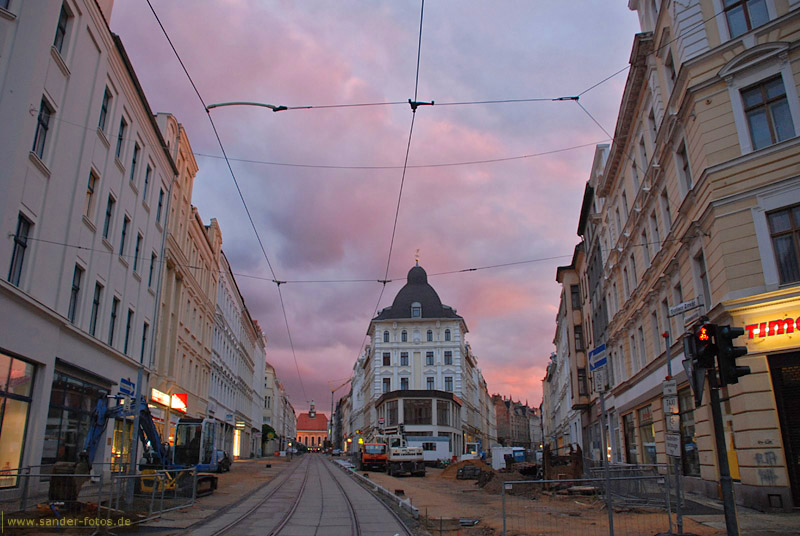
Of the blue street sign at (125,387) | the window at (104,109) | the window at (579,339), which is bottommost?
the blue street sign at (125,387)

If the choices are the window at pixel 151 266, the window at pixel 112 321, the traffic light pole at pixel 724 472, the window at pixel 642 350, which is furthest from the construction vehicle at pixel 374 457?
the traffic light pole at pixel 724 472

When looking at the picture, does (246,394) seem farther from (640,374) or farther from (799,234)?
(799,234)

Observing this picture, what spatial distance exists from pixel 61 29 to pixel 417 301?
219ft

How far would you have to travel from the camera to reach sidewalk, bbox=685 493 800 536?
11125 millimetres

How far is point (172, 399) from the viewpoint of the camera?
3372cm

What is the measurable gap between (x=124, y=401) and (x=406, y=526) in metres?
8.72

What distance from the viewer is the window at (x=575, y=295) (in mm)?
48062

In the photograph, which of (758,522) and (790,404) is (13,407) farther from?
(790,404)

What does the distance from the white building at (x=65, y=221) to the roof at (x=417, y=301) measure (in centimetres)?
5636

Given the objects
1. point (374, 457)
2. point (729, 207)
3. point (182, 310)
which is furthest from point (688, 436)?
point (374, 457)

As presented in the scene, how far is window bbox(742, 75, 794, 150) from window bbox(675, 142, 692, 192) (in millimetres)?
2283

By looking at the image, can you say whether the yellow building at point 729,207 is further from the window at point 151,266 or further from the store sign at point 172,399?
the store sign at point 172,399

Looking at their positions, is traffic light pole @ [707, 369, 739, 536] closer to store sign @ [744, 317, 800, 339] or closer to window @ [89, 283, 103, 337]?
store sign @ [744, 317, 800, 339]

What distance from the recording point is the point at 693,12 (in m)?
17.5
